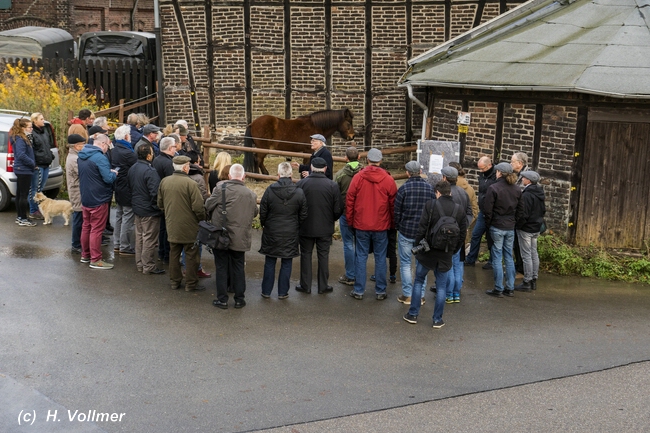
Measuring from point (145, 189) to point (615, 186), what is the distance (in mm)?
6612

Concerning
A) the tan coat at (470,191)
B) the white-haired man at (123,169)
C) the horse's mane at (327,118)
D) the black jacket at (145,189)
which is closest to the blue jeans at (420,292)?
the tan coat at (470,191)

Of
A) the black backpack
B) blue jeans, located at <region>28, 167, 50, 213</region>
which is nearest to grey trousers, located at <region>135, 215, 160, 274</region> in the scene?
blue jeans, located at <region>28, 167, 50, 213</region>

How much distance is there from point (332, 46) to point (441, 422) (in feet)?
39.6

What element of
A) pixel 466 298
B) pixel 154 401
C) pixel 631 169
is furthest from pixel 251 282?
pixel 631 169

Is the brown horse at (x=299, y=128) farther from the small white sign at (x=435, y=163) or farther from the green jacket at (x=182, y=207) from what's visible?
the green jacket at (x=182, y=207)

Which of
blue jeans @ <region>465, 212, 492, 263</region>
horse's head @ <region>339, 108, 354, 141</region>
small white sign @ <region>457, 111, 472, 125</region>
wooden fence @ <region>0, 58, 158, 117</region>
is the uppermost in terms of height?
wooden fence @ <region>0, 58, 158, 117</region>

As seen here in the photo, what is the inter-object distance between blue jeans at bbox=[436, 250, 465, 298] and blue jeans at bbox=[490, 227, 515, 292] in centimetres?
54

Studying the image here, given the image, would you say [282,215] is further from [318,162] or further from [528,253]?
[528,253]

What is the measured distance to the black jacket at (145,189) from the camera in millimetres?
9586

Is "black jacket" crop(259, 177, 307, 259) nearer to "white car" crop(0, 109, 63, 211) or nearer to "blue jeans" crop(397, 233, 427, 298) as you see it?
"blue jeans" crop(397, 233, 427, 298)

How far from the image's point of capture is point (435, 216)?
8.41 metres

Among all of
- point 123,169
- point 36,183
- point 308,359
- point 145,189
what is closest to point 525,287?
point 308,359

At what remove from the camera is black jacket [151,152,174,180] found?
9.79 metres

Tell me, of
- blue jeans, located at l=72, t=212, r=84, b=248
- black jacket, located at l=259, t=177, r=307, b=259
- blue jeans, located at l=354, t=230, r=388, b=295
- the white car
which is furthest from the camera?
the white car
